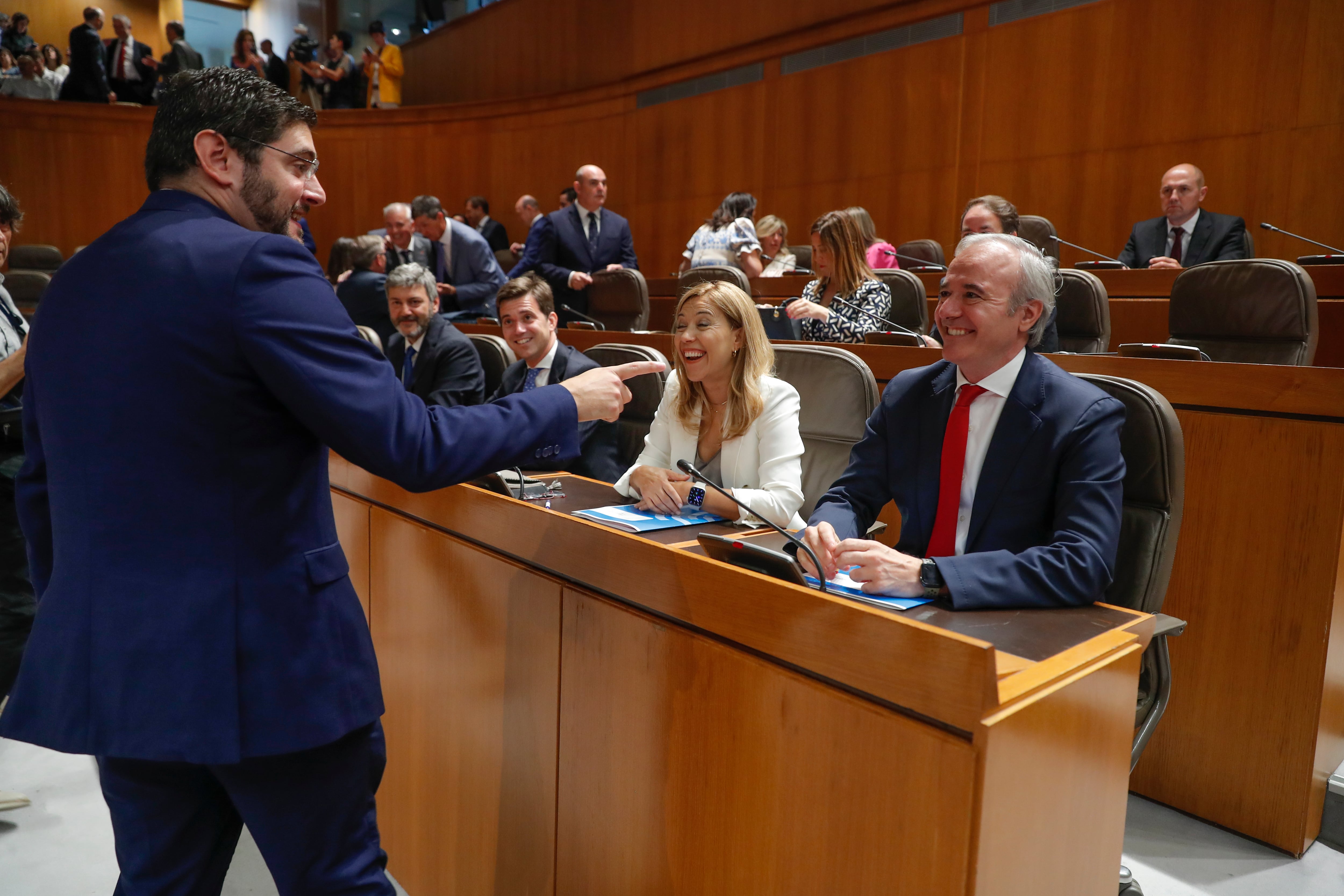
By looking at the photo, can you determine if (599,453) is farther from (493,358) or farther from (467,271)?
(467,271)

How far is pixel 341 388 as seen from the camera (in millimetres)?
1003

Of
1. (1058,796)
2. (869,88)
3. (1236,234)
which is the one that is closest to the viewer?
(1058,796)

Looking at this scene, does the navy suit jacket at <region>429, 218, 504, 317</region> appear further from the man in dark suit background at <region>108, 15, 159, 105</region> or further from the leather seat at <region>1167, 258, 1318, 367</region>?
the man in dark suit background at <region>108, 15, 159, 105</region>

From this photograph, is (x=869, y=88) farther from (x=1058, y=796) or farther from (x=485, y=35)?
(x=1058, y=796)

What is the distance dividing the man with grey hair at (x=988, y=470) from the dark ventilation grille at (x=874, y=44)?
5.27 meters

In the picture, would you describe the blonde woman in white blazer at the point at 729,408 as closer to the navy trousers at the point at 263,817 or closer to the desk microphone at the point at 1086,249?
the navy trousers at the point at 263,817

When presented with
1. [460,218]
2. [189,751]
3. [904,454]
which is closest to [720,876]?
[189,751]

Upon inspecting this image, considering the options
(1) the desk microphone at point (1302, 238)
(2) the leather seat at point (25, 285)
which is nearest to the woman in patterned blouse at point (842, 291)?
(1) the desk microphone at point (1302, 238)

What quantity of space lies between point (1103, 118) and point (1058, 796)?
559 centimetres

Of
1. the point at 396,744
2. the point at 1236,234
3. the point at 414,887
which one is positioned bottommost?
the point at 414,887

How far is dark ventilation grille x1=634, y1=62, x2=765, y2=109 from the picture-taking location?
23.9 ft

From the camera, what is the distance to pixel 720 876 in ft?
3.68

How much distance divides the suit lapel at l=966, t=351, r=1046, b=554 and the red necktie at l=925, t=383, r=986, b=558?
0.12 ft

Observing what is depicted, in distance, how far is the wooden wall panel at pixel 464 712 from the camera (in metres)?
1.41
